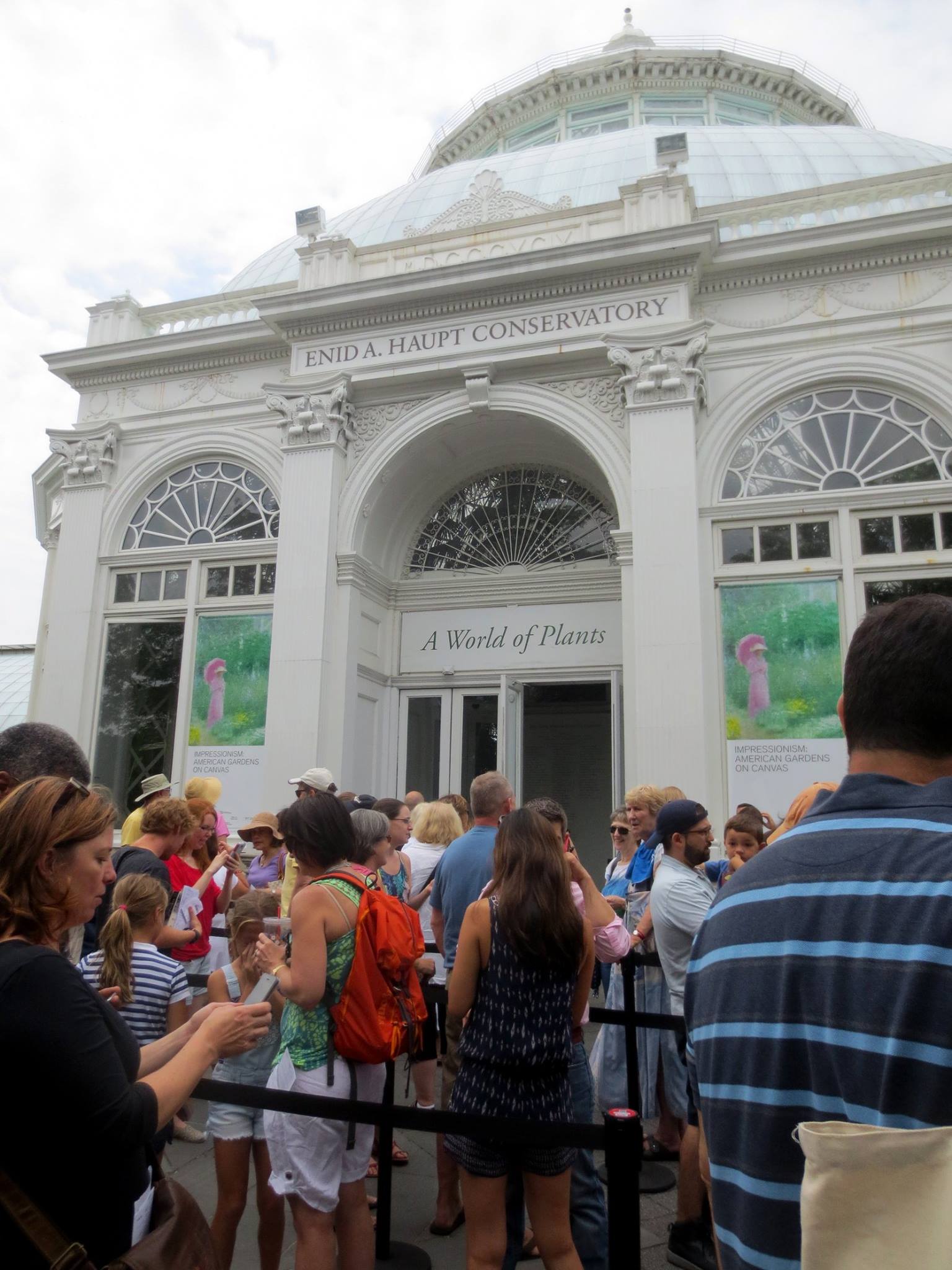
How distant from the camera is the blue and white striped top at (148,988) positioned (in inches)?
146

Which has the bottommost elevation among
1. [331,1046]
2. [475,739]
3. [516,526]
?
[331,1046]

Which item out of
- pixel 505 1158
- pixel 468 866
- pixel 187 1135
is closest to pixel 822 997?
pixel 505 1158

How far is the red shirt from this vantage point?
5211mm


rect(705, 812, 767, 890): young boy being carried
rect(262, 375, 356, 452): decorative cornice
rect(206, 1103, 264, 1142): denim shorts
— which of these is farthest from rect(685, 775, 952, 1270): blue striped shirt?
rect(262, 375, 356, 452): decorative cornice

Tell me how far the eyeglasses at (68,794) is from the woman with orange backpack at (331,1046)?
1.18 meters

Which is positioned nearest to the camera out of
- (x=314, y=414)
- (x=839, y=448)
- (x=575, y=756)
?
(x=839, y=448)

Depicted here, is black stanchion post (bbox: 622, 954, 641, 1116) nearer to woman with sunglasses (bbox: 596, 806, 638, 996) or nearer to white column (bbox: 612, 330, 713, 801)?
woman with sunglasses (bbox: 596, 806, 638, 996)

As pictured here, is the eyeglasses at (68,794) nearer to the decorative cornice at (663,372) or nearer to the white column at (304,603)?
the white column at (304,603)

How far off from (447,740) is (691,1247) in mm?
9186

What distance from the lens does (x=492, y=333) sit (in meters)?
11.8

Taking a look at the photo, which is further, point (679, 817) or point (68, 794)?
point (679, 817)

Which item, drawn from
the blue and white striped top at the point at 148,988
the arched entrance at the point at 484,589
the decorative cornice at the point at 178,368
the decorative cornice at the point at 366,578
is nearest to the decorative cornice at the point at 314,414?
the arched entrance at the point at 484,589

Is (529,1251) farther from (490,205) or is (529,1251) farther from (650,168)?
(650,168)

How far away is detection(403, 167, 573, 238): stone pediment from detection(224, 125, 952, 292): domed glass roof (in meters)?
2.64
